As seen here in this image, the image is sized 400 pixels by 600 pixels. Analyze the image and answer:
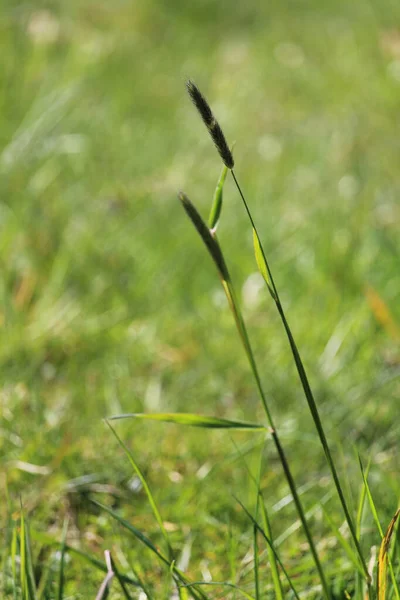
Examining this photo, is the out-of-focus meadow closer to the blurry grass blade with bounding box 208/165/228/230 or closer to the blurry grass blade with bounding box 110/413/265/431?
the blurry grass blade with bounding box 110/413/265/431

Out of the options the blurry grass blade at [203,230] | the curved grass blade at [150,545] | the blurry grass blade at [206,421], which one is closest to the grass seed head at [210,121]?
the blurry grass blade at [203,230]

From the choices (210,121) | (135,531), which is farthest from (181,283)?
(210,121)

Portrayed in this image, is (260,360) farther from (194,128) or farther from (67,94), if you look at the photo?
(194,128)

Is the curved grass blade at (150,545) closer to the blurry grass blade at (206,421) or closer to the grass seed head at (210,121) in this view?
the blurry grass blade at (206,421)

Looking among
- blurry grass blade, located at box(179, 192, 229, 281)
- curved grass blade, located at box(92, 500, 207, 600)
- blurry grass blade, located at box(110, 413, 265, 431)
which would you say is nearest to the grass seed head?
blurry grass blade, located at box(179, 192, 229, 281)

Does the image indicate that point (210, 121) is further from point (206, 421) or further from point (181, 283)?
point (181, 283)

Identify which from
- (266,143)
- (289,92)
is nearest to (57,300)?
(266,143)
